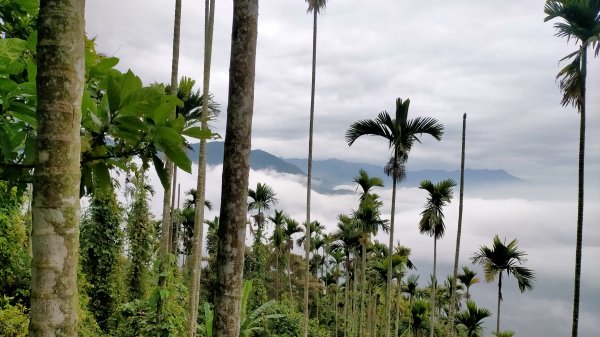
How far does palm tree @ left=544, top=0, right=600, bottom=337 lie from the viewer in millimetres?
10125

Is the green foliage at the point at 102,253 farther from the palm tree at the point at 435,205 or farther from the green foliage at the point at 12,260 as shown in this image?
the palm tree at the point at 435,205

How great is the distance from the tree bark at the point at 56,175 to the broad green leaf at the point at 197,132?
1.47ft

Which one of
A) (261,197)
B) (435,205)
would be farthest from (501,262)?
(261,197)

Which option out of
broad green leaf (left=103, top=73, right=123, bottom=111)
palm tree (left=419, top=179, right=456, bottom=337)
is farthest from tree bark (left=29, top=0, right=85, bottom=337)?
palm tree (left=419, top=179, right=456, bottom=337)

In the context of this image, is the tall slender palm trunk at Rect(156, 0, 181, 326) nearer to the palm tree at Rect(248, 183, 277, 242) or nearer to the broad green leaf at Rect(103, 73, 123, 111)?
the broad green leaf at Rect(103, 73, 123, 111)

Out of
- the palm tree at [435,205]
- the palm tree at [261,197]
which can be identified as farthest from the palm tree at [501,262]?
the palm tree at [261,197]

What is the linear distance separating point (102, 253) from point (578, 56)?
14382mm

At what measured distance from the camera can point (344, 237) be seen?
27.8 meters

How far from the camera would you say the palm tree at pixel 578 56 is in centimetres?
1012

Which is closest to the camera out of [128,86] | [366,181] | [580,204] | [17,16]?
[128,86]

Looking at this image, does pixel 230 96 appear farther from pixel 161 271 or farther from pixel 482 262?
pixel 482 262

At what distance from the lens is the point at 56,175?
4.99ft

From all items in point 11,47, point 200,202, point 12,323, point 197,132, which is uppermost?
point 11,47

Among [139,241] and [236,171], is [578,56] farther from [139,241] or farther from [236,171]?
[139,241]
